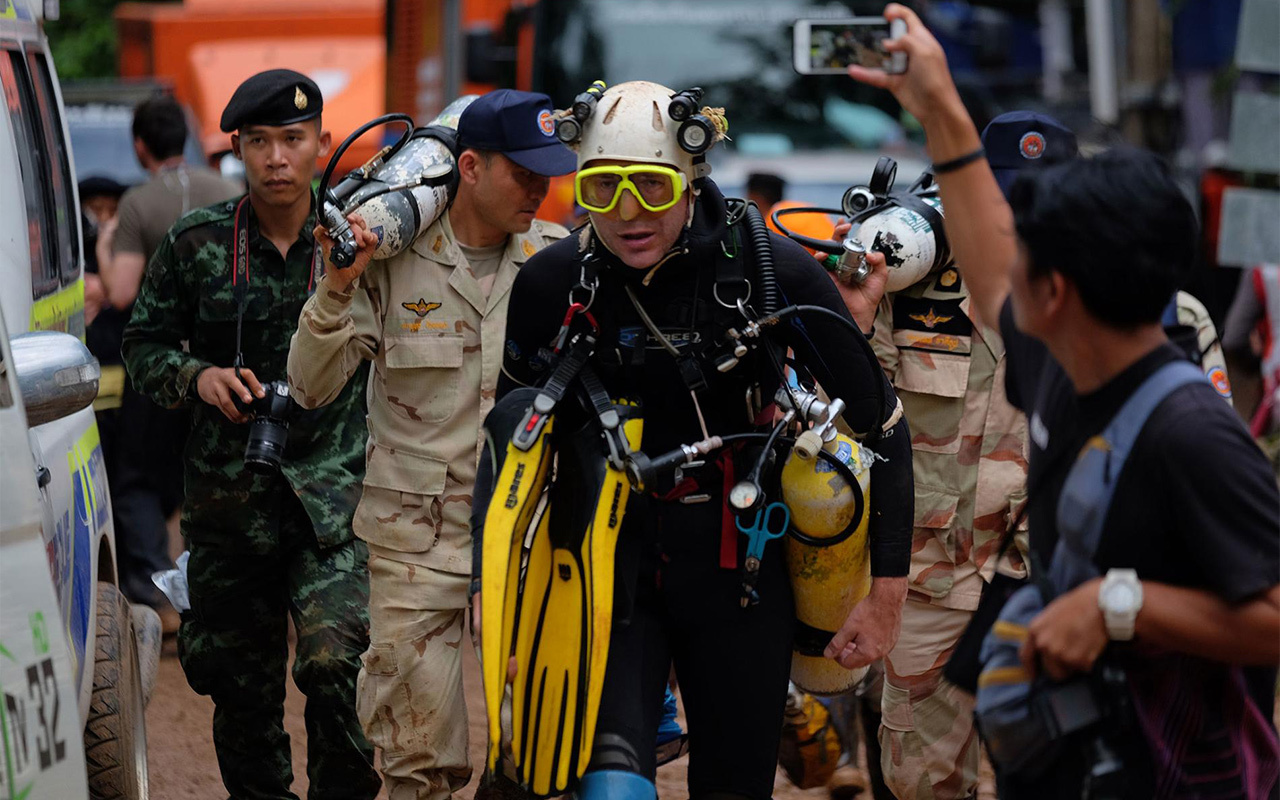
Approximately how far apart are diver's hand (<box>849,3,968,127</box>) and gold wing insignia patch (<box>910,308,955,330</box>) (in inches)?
79.4

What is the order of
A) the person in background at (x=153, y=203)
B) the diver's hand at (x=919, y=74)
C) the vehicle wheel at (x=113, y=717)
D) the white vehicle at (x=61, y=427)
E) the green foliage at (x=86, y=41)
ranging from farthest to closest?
the green foliage at (x=86, y=41)
the person in background at (x=153, y=203)
the vehicle wheel at (x=113, y=717)
the white vehicle at (x=61, y=427)
the diver's hand at (x=919, y=74)

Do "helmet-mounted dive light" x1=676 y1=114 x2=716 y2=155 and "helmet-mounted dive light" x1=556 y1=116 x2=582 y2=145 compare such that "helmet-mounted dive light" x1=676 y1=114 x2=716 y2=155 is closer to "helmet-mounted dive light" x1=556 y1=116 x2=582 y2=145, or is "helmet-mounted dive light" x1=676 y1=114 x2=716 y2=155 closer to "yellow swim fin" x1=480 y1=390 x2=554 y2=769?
"helmet-mounted dive light" x1=556 y1=116 x2=582 y2=145

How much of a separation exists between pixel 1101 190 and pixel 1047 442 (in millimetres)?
446

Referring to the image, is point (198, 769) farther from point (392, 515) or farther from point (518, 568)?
point (518, 568)

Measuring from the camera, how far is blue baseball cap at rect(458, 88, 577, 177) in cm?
495

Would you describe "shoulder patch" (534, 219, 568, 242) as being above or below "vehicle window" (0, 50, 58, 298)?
below

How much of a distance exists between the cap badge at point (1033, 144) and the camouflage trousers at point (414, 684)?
1891mm

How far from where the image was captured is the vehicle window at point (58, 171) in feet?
16.3

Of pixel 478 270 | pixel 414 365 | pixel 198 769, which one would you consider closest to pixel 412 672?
pixel 414 365

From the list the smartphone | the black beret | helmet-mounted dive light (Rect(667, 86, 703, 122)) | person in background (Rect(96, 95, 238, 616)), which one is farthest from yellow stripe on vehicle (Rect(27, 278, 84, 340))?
person in background (Rect(96, 95, 238, 616))

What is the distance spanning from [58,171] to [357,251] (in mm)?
1159

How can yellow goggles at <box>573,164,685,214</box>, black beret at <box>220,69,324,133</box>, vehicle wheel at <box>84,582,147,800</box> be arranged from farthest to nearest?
black beret at <box>220,69,324,133</box>
vehicle wheel at <box>84,582,147,800</box>
yellow goggles at <box>573,164,685,214</box>

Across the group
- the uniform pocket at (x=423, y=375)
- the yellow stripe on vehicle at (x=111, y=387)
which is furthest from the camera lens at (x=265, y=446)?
the yellow stripe on vehicle at (x=111, y=387)

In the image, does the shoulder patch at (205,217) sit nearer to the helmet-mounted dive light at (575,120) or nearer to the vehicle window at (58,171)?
the vehicle window at (58,171)
